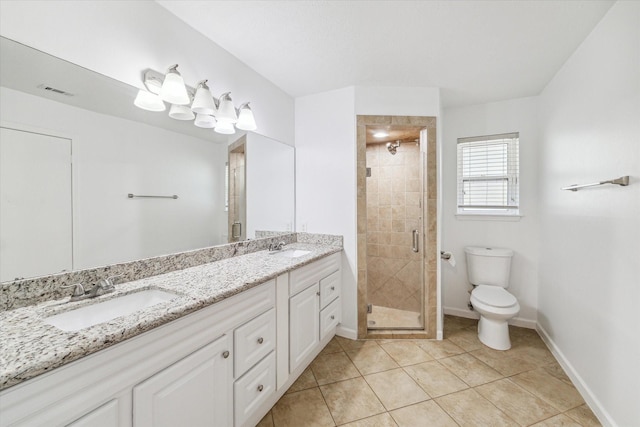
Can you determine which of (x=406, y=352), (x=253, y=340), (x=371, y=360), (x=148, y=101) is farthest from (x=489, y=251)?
(x=148, y=101)

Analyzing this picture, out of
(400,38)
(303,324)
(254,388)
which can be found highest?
(400,38)

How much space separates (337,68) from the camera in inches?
79.2

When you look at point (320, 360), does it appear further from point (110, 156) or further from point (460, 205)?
point (460, 205)

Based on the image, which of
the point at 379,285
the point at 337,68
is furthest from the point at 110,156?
the point at 379,285

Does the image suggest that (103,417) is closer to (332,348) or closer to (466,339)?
(332,348)

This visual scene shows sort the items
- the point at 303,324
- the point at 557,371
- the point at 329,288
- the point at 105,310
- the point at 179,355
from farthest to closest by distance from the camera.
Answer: the point at 329,288 → the point at 557,371 → the point at 303,324 → the point at 105,310 → the point at 179,355

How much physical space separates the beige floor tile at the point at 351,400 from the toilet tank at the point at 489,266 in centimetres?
161

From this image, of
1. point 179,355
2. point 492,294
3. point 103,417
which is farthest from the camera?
point 492,294

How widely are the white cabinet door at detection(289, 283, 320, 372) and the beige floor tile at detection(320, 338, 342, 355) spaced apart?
0.90 feet

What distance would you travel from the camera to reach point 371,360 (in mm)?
2018

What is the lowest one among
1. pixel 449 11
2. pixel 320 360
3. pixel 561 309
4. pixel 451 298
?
pixel 320 360

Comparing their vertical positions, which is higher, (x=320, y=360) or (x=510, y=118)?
(x=510, y=118)

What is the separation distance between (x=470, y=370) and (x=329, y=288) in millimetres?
1218

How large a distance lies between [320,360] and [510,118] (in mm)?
2966
